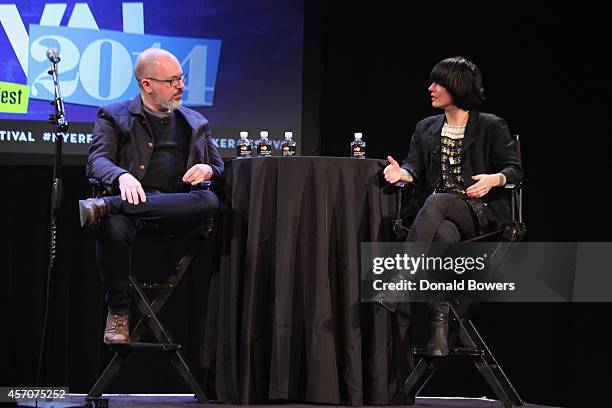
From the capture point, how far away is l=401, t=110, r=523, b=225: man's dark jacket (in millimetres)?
3637

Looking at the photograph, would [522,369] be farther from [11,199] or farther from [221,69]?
[11,199]

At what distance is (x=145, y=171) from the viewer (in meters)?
3.65

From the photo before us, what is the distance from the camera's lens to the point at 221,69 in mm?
4793

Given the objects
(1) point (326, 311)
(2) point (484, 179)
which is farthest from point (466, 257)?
(1) point (326, 311)

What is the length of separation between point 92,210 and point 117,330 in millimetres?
475

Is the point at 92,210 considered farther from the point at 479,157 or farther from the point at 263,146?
the point at 479,157

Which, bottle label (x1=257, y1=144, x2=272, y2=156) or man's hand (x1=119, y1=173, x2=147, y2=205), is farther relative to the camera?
bottle label (x1=257, y1=144, x2=272, y2=156)

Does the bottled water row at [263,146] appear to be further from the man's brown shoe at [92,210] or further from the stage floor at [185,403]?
the stage floor at [185,403]

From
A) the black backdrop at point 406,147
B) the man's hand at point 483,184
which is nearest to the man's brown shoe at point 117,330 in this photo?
the black backdrop at point 406,147

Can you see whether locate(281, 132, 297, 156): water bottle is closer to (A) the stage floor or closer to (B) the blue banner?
(B) the blue banner

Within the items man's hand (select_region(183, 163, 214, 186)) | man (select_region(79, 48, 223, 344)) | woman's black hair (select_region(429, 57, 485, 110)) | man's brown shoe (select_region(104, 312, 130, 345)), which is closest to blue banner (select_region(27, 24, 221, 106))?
man (select_region(79, 48, 223, 344))

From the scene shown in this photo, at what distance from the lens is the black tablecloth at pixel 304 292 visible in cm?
343

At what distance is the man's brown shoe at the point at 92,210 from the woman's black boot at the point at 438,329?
52.1 inches

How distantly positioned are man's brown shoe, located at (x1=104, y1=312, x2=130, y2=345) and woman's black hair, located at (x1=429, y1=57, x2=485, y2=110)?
166 centimetres
